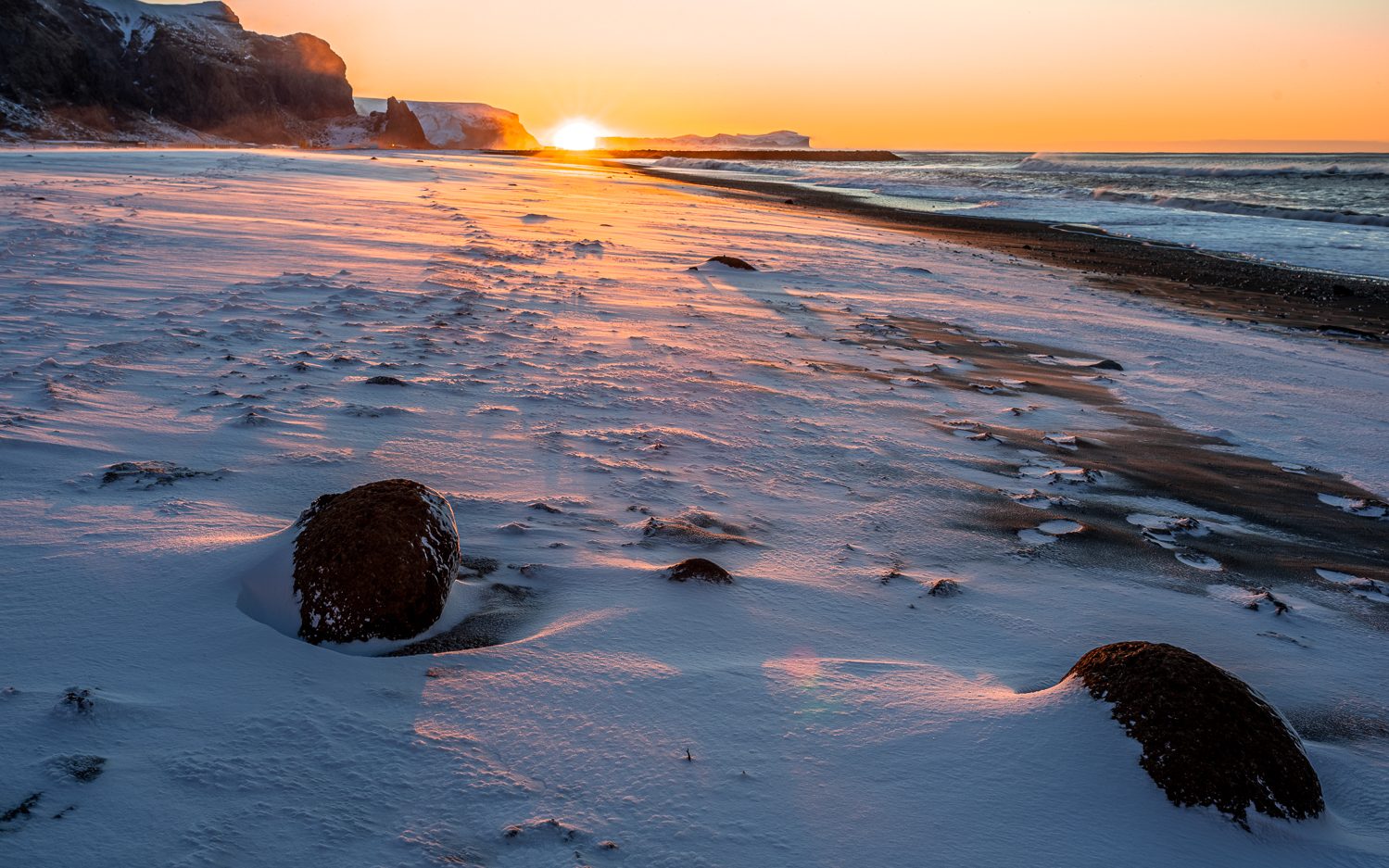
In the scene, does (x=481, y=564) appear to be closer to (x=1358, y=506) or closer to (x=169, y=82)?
(x=1358, y=506)

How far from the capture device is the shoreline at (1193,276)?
8062 millimetres

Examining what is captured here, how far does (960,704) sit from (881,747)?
27 centimetres

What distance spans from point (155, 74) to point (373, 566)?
80476mm

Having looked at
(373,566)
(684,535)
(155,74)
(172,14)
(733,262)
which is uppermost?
(172,14)

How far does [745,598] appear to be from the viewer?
7.34 feet

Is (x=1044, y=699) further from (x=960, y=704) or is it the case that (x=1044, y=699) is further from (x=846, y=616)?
(x=846, y=616)

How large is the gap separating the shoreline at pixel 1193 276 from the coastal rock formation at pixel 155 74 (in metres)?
52.8

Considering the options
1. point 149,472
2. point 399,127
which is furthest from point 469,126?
point 149,472

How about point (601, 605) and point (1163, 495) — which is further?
point (1163, 495)

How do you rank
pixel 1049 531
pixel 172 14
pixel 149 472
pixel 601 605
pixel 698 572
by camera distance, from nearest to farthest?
pixel 601 605, pixel 698 572, pixel 149 472, pixel 1049 531, pixel 172 14

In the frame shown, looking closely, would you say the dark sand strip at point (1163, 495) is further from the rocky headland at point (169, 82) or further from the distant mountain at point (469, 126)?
the distant mountain at point (469, 126)

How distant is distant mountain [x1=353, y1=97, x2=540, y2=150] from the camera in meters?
109

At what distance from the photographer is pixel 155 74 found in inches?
2454

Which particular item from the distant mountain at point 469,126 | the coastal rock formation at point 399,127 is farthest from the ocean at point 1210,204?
the distant mountain at point 469,126
